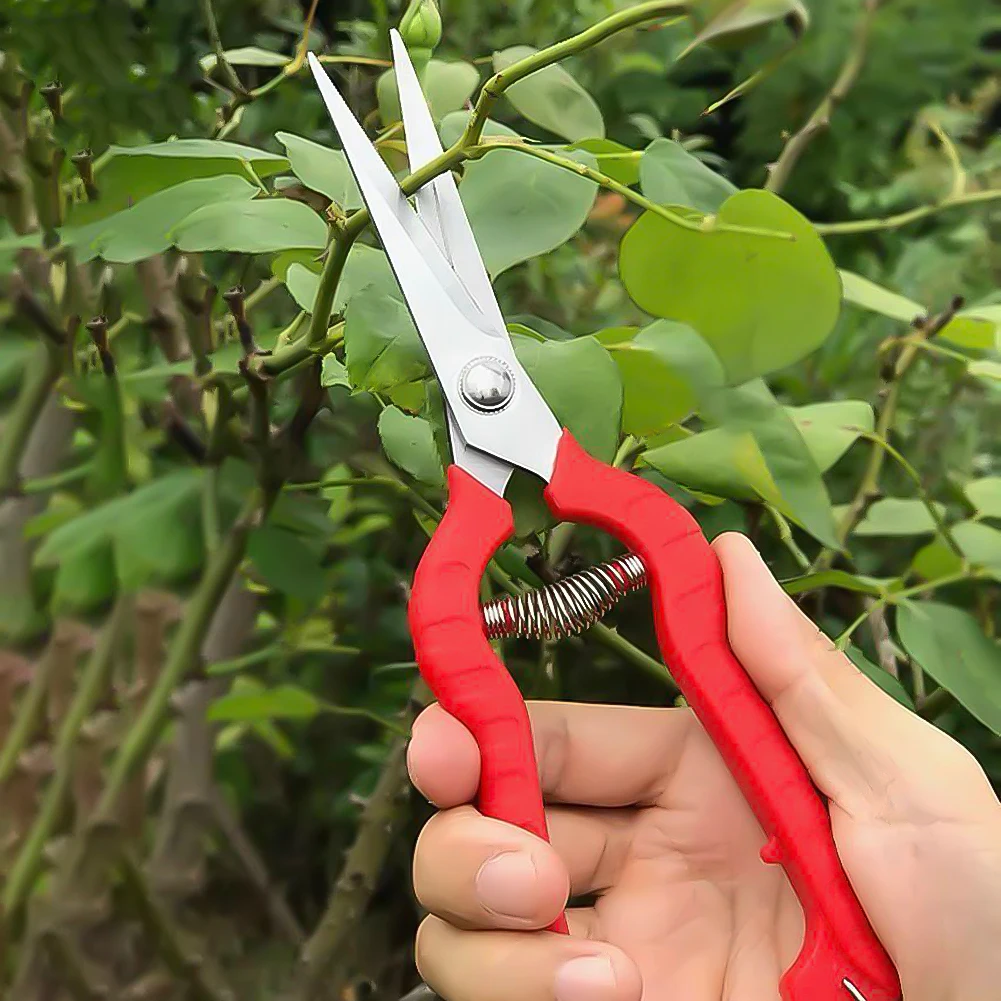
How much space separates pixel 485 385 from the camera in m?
0.34

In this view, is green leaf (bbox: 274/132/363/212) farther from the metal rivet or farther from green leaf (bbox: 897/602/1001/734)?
green leaf (bbox: 897/602/1001/734)

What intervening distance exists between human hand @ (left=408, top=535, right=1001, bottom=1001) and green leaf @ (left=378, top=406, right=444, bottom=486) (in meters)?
0.08

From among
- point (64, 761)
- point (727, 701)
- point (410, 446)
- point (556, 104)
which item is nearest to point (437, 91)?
point (556, 104)

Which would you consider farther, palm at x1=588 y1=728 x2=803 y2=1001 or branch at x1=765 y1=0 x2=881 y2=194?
branch at x1=765 y1=0 x2=881 y2=194

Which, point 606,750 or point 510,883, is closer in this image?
point 510,883

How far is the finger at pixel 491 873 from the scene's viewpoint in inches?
11.8

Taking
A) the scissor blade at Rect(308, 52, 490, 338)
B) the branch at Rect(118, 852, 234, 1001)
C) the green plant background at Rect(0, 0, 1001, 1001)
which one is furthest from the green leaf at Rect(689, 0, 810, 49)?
the branch at Rect(118, 852, 234, 1001)

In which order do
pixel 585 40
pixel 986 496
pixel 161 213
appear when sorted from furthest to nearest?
pixel 986 496 < pixel 161 213 < pixel 585 40

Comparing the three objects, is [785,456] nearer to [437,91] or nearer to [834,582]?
[834,582]

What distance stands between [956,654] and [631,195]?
0.21 m

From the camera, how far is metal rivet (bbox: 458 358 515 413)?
1.12 feet

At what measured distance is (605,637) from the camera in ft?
1.29

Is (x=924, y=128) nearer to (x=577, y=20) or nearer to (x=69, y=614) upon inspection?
(x=577, y=20)

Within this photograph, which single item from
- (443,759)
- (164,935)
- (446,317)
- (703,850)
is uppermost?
(446,317)
